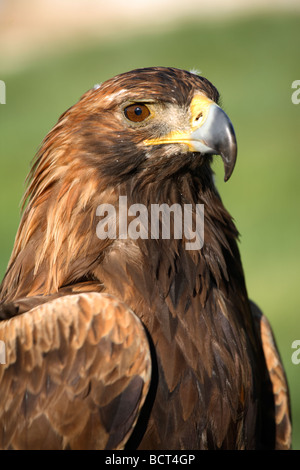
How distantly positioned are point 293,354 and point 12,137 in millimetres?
9092

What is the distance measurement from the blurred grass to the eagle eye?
370cm

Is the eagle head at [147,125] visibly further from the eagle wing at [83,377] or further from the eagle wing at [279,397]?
the eagle wing at [279,397]

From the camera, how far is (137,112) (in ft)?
9.72

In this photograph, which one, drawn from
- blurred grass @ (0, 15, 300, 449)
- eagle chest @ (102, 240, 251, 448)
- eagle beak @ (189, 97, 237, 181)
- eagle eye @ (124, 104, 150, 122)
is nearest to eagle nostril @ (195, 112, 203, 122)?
eagle beak @ (189, 97, 237, 181)

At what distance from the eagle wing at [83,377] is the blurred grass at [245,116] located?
340cm

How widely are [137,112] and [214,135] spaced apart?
0.36 metres

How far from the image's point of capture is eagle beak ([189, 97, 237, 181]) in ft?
9.30

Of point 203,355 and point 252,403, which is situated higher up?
point 203,355

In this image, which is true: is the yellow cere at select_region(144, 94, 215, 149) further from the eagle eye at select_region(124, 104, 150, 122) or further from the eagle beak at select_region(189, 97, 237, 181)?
the eagle eye at select_region(124, 104, 150, 122)

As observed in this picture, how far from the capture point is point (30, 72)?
1792 centimetres

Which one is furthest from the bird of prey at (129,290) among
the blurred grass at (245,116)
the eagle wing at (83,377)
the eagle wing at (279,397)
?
the blurred grass at (245,116)

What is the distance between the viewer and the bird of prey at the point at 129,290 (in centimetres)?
273
